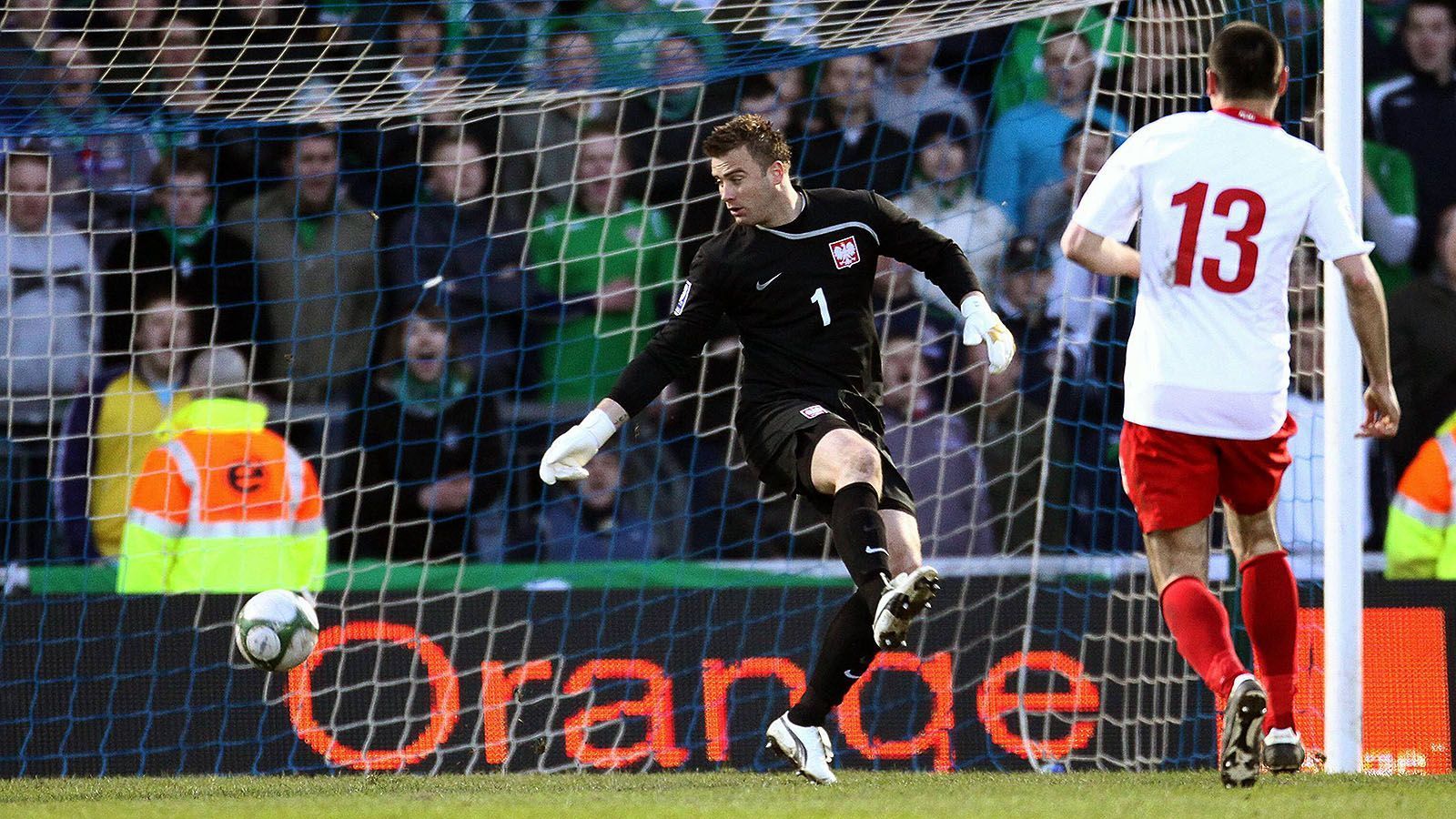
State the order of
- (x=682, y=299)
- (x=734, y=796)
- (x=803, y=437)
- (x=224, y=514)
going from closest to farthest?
(x=734, y=796) < (x=803, y=437) < (x=682, y=299) < (x=224, y=514)

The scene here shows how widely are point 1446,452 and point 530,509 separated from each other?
376 cm

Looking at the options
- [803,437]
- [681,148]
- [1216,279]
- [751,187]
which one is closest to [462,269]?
[681,148]

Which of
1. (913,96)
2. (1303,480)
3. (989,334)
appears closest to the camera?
(989,334)

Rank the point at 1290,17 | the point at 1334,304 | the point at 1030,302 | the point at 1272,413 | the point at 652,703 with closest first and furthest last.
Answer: the point at 1272,413, the point at 1334,304, the point at 652,703, the point at 1290,17, the point at 1030,302

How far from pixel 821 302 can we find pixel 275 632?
71.9 inches

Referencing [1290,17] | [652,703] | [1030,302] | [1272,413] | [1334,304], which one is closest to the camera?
[1272,413]

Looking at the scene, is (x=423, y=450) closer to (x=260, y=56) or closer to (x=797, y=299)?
(x=260, y=56)

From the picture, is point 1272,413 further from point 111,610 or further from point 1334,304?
point 111,610

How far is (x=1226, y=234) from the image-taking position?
4035 mm

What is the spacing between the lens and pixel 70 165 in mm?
8078

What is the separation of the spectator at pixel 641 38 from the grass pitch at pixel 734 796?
2544mm

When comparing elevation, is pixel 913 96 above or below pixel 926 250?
above

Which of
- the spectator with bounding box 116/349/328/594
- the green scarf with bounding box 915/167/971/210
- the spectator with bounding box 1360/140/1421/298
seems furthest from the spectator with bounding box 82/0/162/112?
the spectator with bounding box 1360/140/1421/298

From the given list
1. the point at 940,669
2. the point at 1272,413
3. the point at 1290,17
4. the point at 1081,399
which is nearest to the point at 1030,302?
the point at 1081,399
